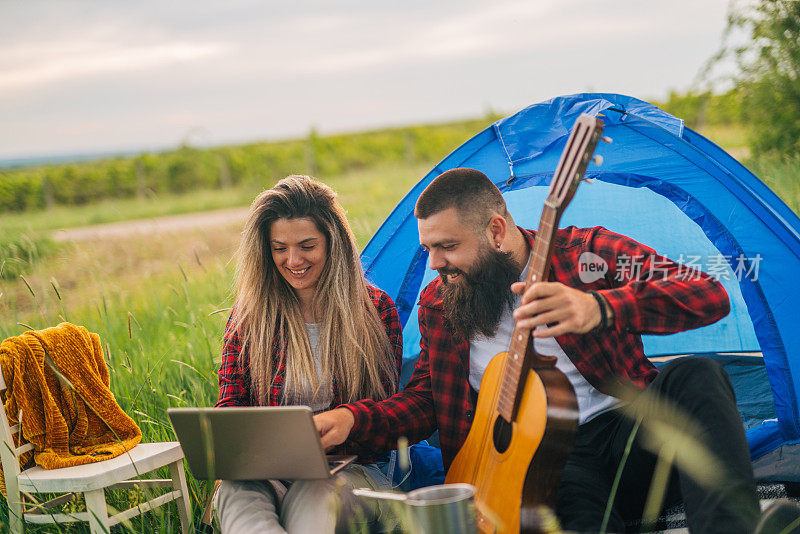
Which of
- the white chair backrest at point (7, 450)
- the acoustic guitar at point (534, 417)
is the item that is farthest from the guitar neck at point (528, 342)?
the white chair backrest at point (7, 450)

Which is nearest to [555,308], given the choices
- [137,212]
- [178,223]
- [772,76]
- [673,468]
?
[673,468]

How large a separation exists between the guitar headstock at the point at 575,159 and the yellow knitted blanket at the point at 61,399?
5.19 ft

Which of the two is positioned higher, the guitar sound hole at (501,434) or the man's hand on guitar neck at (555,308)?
the man's hand on guitar neck at (555,308)

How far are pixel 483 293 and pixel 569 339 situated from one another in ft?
1.02

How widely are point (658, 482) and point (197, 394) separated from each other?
2086 mm

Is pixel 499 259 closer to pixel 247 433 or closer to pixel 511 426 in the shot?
pixel 511 426

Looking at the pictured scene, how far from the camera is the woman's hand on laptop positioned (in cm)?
211

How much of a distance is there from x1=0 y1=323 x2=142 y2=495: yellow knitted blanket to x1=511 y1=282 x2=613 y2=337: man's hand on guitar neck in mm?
1408

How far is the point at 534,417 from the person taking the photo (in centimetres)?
181

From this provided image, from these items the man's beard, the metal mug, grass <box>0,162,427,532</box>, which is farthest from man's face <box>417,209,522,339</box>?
the metal mug

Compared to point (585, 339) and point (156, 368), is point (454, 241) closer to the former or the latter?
point (585, 339)

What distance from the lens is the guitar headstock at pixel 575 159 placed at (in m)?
1.67

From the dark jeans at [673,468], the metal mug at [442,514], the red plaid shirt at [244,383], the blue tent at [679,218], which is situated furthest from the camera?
the blue tent at [679,218]

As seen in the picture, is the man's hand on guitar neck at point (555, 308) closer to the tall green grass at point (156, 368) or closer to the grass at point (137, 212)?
the tall green grass at point (156, 368)
